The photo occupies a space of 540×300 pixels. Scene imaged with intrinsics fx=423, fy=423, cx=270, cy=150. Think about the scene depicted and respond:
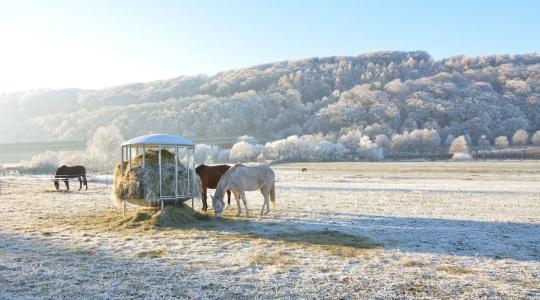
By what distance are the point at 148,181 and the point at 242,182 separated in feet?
11.1

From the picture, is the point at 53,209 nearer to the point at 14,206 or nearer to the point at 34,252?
the point at 14,206

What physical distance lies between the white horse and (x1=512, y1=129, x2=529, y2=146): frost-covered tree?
370ft

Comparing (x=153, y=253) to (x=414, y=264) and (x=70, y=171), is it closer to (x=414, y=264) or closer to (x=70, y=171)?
(x=414, y=264)

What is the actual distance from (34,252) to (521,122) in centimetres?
13446

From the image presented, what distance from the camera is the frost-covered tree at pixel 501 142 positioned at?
4179 inches

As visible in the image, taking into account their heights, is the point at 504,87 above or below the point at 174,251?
above

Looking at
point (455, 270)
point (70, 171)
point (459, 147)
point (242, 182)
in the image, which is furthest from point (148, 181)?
point (459, 147)

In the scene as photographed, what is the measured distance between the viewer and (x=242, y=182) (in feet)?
51.3

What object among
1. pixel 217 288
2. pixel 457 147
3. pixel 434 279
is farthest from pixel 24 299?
pixel 457 147

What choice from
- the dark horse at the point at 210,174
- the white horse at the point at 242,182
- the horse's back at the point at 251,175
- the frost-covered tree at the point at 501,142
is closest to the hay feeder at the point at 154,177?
the white horse at the point at 242,182

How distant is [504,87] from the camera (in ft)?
496

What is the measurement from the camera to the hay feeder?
14.2m

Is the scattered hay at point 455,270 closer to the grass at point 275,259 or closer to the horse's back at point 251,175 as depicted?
the grass at point 275,259

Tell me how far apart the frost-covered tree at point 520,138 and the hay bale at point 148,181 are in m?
116
